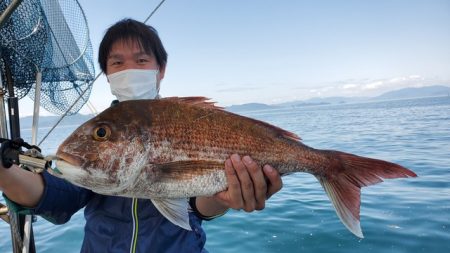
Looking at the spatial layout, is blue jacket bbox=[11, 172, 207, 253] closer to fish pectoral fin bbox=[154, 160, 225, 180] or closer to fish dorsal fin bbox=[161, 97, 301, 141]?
fish pectoral fin bbox=[154, 160, 225, 180]

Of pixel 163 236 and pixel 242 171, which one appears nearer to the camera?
pixel 242 171

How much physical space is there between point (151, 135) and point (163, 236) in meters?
1.03

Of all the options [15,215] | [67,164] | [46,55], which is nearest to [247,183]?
[67,164]

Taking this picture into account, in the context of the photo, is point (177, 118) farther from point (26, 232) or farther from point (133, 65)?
point (26, 232)

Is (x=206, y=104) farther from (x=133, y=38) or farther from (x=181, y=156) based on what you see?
(x=133, y=38)

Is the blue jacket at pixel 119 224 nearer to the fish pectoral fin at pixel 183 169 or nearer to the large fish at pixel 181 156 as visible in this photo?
the large fish at pixel 181 156

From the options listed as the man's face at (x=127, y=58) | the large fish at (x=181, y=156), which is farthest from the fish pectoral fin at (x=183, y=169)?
the man's face at (x=127, y=58)

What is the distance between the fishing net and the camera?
423 centimetres

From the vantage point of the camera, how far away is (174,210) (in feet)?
6.88

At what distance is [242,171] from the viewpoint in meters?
2.19

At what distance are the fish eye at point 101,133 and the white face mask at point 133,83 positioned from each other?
0.85m

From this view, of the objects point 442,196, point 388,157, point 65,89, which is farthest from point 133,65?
point 388,157

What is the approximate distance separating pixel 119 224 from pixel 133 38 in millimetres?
1787

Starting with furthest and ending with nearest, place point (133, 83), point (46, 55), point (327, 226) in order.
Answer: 1. point (327, 226)
2. point (46, 55)
3. point (133, 83)
